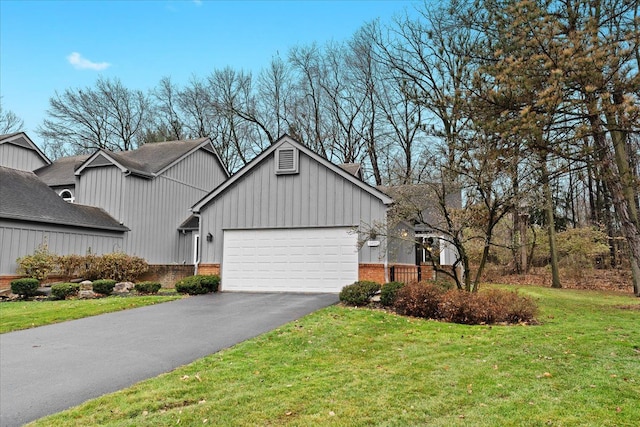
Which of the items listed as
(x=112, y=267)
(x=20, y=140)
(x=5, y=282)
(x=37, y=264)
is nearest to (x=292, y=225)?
(x=112, y=267)

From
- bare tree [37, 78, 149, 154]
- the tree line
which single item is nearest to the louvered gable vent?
the tree line

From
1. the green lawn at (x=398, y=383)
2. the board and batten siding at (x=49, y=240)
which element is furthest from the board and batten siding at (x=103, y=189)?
the green lawn at (x=398, y=383)

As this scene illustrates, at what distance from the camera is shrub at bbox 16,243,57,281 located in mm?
15180

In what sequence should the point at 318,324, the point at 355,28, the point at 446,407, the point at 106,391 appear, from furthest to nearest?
the point at 355,28, the point at 318,324, the point at 106,391, the point at 446,407

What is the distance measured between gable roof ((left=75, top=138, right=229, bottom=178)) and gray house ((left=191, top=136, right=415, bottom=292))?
7.07 m

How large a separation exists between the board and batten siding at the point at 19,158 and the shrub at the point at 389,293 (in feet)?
71.4

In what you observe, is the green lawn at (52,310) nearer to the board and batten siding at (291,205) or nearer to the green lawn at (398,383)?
the board and batten siding at (291,205)

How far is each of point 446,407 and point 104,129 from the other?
124 ft

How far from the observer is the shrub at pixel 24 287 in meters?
13.3

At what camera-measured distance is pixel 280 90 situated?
32.5 m

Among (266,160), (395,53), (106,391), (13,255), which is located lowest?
(106,391)

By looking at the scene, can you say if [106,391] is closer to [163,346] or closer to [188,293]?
[163,346]

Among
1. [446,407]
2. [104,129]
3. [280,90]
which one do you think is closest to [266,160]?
[446,407]

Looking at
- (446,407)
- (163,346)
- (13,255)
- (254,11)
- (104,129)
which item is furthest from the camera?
(104,129)
